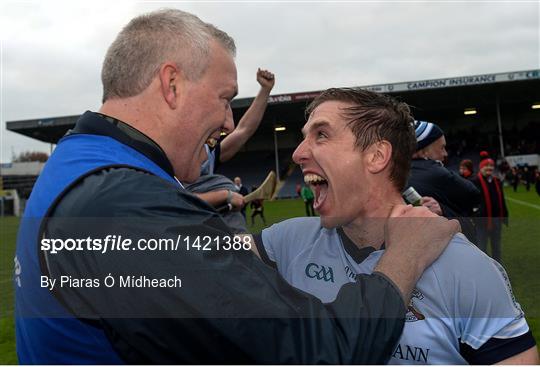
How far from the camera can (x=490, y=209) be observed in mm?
6434

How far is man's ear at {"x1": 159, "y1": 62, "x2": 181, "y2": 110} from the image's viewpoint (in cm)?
123

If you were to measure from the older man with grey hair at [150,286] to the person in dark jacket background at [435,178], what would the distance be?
8.47 ft

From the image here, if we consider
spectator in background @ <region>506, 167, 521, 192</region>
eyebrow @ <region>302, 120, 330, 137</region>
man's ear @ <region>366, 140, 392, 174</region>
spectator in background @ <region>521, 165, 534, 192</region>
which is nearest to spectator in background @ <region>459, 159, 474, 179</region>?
man's ear @ <region>366, 140, 392, 174</region>

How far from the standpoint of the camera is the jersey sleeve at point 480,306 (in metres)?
1.36

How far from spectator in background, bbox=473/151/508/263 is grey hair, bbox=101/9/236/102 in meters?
5.84

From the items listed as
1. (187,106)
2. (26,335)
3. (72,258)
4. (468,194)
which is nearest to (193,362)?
(72,258)

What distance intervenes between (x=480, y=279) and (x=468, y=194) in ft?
8.75

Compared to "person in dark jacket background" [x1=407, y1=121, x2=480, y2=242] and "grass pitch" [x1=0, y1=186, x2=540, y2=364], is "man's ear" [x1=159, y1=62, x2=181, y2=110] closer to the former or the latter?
"grass pitch" [x1=0, y1=186, x2=540, y2=364]

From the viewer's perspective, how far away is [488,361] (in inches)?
53.4

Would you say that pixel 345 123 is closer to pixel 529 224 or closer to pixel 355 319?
pixel 355 319

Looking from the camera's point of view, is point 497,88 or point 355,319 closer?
point 355,319

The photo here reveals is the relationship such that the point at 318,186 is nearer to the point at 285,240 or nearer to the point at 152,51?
the point at 285,240

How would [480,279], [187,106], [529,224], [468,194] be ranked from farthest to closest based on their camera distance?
[529,224], [468,194], [480,279], [187,106]

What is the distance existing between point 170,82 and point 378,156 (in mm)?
873
